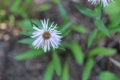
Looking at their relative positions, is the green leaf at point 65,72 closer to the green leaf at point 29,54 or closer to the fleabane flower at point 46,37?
the green leaf at point 29,54

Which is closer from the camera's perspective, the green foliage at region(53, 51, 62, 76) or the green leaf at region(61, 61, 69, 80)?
the green foliage at region(53, 51, 62, 76)

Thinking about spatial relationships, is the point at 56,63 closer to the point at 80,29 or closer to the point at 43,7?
the point at 80,29

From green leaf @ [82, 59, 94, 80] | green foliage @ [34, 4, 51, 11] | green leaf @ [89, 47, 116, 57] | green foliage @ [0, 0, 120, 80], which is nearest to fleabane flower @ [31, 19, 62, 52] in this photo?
green foliage @ [0, 0, 120, 80]

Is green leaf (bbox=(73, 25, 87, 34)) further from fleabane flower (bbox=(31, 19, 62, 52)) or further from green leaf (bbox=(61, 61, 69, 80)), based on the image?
fleabane flower (bbox=(31, 19, 62, 52))

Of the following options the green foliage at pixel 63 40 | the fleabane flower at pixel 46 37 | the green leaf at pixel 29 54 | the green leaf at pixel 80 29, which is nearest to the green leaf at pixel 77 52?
the green foliage at pixel 63 40

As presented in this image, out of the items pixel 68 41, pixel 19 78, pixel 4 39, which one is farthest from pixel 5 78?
pixel 68 41

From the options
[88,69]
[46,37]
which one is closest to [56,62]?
[88,69]
